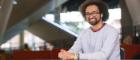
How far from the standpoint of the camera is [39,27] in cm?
1472

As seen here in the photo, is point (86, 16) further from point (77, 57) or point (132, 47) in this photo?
point (132, 47)

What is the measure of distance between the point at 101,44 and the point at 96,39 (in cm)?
4

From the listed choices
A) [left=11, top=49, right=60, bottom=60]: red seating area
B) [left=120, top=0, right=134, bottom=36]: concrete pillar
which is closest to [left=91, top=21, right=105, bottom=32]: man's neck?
[left=11, top=49, right=60, bottom=60]: red seating area

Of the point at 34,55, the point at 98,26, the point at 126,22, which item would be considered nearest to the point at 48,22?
the point at 126,22

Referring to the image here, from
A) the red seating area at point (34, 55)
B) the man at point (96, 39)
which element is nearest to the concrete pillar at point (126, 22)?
the red seating area at point (34, 55)

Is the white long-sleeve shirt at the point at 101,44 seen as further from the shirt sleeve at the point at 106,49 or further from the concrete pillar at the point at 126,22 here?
the concrete pillar at the point at 126,22

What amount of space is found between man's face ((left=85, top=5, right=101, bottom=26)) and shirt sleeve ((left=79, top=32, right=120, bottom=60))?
0.34 ft

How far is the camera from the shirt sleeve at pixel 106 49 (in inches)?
61.9

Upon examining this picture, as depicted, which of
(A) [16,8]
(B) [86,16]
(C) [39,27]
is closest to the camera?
(B) [86,16]

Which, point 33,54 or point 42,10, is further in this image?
point 42,10

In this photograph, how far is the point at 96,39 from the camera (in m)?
1.69

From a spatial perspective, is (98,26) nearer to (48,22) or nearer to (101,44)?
(101,44)

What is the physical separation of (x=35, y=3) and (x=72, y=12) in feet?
6.15

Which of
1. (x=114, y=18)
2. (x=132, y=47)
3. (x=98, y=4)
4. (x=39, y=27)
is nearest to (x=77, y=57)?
(x=98, y=4)
